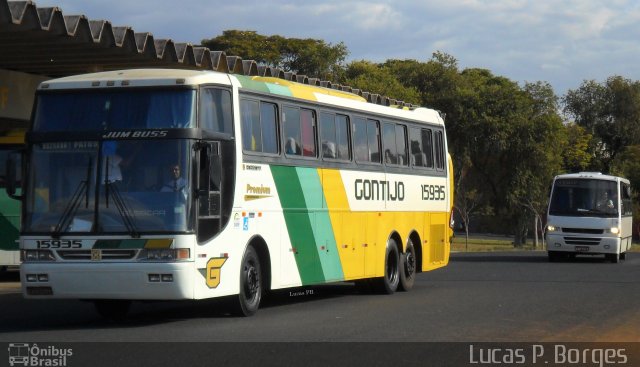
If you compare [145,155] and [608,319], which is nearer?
[145,155]

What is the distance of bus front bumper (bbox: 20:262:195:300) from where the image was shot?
14555 mm

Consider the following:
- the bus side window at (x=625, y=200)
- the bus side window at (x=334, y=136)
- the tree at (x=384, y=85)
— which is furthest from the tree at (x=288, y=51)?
the bus side window at (x=334, y=136)

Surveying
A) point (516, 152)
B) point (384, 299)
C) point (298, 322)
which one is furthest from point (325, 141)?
point (516, 152)

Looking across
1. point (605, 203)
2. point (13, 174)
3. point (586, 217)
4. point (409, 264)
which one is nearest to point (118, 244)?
point (13, 174)

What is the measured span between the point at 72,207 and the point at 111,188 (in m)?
0.55

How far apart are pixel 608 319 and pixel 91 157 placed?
711 cm

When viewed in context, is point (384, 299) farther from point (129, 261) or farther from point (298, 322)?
point (129, 261)

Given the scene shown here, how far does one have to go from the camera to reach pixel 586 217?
3684cm

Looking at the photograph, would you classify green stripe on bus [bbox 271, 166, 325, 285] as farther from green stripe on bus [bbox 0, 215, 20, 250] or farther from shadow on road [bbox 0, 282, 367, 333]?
green stripe on bus [bbox 0, 215, 20, 250]

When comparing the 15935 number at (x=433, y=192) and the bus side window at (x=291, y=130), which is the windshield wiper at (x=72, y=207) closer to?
the bus side window at (x=291, y=130)

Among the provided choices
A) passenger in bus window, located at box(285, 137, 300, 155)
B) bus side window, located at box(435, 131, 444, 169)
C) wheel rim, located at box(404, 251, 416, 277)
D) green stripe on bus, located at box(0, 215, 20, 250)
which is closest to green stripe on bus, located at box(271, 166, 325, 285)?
passenger in bus window, located at box(285, 137, 300, 155)

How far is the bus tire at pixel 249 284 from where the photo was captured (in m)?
16.0

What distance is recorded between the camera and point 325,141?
19.1 m

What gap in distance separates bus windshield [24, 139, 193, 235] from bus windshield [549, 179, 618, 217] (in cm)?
2401
